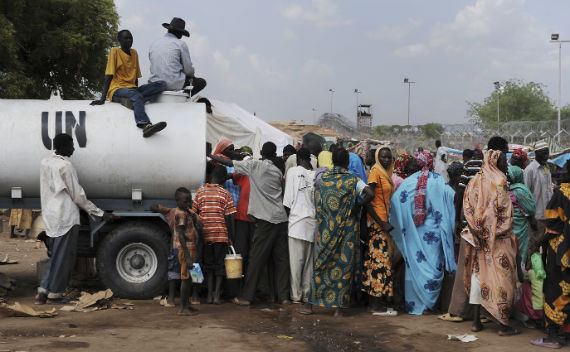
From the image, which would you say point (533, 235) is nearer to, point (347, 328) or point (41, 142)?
point (347, 328)

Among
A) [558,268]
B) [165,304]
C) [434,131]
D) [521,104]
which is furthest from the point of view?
[521,104]

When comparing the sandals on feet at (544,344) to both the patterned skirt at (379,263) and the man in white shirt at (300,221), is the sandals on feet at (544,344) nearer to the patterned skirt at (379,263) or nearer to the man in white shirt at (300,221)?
the patterned skirt at (379,263)

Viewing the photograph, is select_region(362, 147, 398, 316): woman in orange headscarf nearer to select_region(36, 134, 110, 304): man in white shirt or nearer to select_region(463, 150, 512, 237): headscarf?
select_region(463, 150, 512, 237): headscarf

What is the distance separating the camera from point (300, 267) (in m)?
7.83

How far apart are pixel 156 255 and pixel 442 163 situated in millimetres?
12443

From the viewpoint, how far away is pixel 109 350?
18.5ft

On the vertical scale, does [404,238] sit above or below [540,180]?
below

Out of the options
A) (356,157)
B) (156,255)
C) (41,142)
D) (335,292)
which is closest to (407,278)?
(335,292)

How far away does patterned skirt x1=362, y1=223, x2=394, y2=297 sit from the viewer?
23.9 ft

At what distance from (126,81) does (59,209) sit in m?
1.91

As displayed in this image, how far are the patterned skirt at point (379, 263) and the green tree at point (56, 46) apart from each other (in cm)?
1348

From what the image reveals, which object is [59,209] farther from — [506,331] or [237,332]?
[506,331]

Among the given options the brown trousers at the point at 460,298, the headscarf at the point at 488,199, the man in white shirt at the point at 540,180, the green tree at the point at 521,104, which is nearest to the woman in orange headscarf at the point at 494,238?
the headscarf at the point at 488,199

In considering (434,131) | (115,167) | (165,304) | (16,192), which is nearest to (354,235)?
(165,304)
